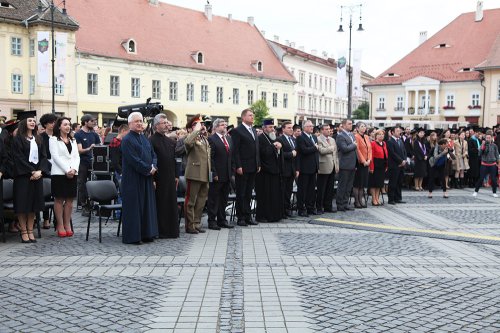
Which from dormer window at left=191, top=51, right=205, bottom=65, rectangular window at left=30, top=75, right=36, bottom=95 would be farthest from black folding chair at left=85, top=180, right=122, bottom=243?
dormer window at left=191, top=51, right=205, bottom=65

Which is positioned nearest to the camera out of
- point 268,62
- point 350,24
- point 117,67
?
point 350,24

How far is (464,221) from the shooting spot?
41.1 feet

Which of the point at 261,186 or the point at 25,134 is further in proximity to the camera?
the point at 261,186

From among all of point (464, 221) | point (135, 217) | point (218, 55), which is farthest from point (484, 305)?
point (218, 55)

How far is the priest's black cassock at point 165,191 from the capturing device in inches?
400

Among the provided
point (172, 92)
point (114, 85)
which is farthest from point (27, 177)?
point (172, 92)

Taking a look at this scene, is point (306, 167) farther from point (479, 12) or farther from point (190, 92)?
point (479, 12)

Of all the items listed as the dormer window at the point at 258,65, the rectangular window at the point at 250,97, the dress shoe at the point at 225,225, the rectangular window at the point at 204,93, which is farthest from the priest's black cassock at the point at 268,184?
the dormer window at the point at 258,65

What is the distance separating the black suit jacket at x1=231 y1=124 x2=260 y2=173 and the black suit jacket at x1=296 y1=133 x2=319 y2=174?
179 centimetres

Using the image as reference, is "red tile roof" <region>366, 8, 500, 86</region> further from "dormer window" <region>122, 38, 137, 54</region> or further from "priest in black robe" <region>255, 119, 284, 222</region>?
"priest in black robe" <region>255, 119, 284, 222</region>

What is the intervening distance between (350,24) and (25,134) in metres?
23.6

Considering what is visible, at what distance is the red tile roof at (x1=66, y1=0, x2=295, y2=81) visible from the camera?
48781 mm

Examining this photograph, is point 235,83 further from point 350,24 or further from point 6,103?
point 350,24

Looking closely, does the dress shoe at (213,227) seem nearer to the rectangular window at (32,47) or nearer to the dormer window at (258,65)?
the rectangular window at (32,47)
